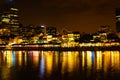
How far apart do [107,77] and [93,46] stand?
89.7m

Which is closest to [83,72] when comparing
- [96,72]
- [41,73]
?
[96,72]

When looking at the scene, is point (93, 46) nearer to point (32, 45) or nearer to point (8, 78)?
point (32, 45)

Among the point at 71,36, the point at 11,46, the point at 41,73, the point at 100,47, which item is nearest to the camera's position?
the point at 41,73

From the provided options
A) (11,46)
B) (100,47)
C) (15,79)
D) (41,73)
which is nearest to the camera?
(15,79)

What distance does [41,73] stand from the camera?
43.8 m

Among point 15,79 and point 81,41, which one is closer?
point 15,79

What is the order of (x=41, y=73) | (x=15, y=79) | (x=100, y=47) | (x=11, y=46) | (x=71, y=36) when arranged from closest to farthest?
1. (x=15, y=79)
2. (x=41, y=73)
3. (x=100, y=47)
4. (x=11, y=46)
5. (x=71, y=36)

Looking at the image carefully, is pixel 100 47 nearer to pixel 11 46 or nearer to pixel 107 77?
pixel 11 46

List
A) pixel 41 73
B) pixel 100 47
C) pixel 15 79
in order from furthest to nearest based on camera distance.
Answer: pixel 100 47, pixel 41 73, pixel 15 79

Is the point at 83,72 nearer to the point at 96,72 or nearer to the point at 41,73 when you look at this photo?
the point at 96,72

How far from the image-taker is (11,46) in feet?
444

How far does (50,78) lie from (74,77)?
250 centimetres

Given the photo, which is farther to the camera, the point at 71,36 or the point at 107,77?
the point at 71,36

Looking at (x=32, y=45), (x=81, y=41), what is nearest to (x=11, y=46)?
(x=32, y=45)
